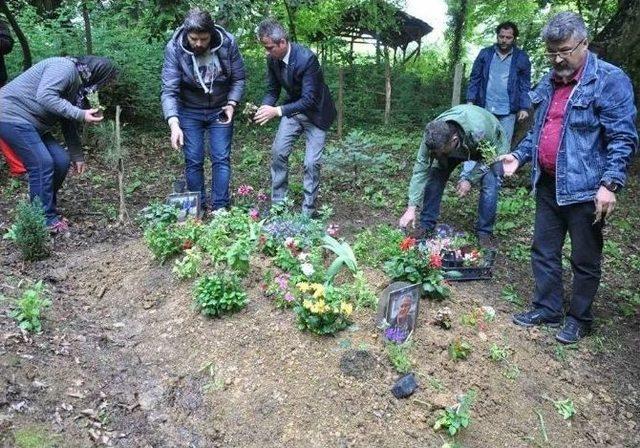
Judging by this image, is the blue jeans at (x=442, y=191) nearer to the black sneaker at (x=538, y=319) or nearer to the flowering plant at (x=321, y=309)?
the black sneaker at (x=538, y=319)

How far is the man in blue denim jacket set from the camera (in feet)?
10.1

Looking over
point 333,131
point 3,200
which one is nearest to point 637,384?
point 3,200

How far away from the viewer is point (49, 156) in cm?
462

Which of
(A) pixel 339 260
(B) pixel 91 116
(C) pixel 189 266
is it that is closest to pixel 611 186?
(A) pixel 339 260

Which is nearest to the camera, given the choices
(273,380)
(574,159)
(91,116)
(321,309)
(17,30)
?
(273,380)

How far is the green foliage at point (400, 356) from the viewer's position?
117 inches

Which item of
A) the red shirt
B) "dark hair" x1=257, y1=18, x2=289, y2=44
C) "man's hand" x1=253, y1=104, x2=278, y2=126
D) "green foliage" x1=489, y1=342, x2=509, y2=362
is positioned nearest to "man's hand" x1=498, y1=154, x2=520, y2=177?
the red shirt

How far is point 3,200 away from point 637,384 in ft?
19.1

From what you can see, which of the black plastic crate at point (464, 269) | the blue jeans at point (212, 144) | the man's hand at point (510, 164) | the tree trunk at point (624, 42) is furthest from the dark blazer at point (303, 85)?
the tree trunk at point (624, 42)

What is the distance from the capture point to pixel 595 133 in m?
3.21

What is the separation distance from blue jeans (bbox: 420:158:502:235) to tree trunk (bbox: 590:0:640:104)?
143 inches

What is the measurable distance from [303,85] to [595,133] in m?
2.44

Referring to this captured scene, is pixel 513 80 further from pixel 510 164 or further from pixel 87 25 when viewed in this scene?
pixel 87 25

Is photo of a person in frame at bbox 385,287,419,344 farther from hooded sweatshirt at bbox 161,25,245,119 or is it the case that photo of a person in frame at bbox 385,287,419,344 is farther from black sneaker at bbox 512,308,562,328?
hooded sweatshirt at bbox 161,25,245,119
